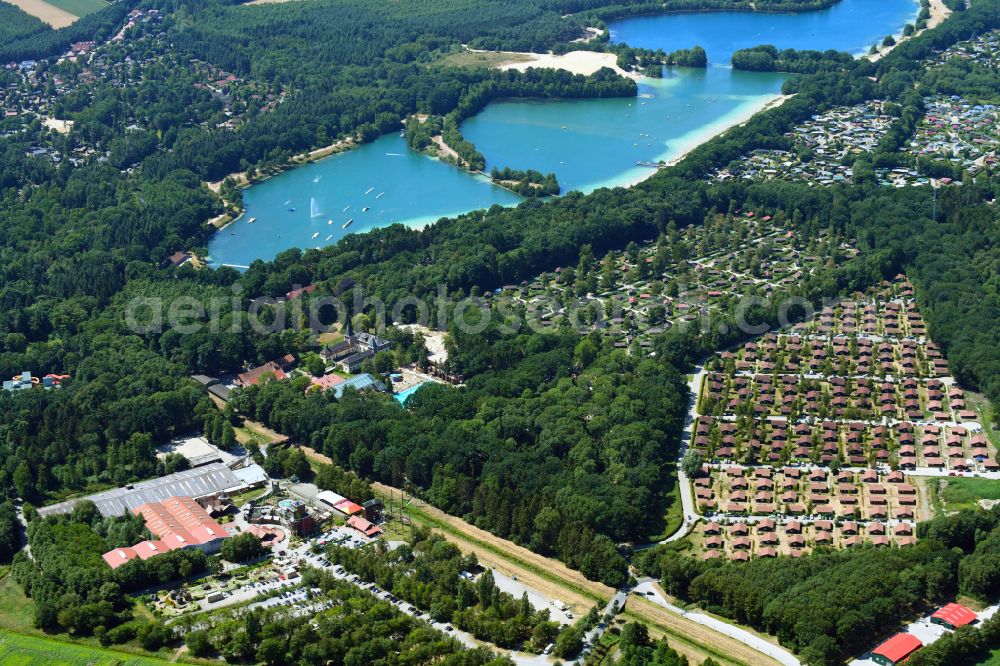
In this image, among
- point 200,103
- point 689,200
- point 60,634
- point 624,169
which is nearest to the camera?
point 60,634

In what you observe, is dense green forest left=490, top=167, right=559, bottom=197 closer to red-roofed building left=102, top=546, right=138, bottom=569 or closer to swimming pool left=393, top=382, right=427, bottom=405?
swimming pool left=393, top=382, right=427, bottom=405

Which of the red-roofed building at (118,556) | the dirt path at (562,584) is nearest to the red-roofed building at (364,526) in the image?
the dirt path at (562,584)

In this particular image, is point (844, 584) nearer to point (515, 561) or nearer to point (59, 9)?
point (515, 561)

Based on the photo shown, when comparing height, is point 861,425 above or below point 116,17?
below

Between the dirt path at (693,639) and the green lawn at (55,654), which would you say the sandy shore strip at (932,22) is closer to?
the dirt path at (693,639)

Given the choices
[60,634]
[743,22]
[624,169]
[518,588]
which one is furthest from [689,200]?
[743,22]

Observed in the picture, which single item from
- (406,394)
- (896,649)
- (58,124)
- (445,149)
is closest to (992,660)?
(896,649)

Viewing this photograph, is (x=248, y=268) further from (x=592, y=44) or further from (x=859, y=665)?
(x=592, y=44)
